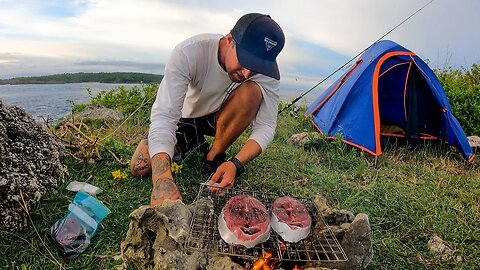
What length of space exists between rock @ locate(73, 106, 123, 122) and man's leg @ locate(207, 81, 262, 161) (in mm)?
2323

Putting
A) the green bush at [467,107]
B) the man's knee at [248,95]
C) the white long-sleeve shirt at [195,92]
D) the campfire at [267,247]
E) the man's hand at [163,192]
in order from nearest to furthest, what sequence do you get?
1. the campfire at [267,247]
2. the man's hand at [163,192]
3. the white long-sleeve shirt at [195,92]
4. the man's knee at [248,95]
5. the green bush at [467,107]

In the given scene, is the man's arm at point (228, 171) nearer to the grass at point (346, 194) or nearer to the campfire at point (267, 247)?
the campfire at point (267, 247)

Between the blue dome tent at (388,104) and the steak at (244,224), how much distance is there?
10.3ft

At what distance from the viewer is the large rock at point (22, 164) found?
9.72 ft

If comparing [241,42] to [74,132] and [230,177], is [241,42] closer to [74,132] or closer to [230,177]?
[230,177]

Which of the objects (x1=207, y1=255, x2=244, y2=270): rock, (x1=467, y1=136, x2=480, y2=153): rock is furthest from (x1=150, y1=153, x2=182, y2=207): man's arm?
(x1=467, y1=136, x2=480, y2=153): rock

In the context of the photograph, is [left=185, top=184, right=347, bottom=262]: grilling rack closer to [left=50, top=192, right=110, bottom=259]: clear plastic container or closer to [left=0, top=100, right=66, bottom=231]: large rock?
[left=50, top=192, right=110, bottom=259]: clear plastic container

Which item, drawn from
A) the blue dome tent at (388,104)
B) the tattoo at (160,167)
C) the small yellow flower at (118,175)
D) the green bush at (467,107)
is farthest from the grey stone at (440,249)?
the green bush at (467,107)

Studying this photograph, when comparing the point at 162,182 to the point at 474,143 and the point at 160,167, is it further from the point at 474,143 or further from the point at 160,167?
the point at 474,143

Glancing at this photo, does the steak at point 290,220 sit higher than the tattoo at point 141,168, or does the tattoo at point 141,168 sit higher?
the steak at point 290,220

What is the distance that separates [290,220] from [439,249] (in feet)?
5.21

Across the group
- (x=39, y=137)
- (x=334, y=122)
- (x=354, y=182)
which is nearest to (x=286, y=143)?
(x=334, y=122)

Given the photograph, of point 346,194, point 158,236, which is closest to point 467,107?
point 346,194

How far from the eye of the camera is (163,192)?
281 cm
